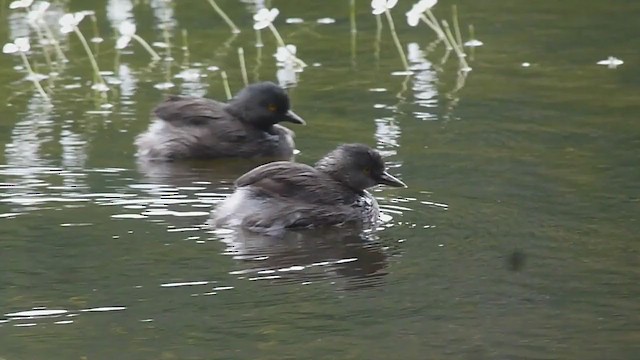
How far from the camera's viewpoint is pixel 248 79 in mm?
15508

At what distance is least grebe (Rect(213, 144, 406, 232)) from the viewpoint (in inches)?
404

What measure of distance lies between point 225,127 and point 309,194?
2.67 metres

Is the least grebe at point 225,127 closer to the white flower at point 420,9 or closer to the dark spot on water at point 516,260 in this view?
the white flower at point 420,9

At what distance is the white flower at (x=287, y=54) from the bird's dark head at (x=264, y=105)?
2.59 m

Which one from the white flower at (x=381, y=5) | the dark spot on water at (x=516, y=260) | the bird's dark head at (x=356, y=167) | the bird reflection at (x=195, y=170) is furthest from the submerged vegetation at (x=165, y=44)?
the dark spot on water at (x=516, y=260)

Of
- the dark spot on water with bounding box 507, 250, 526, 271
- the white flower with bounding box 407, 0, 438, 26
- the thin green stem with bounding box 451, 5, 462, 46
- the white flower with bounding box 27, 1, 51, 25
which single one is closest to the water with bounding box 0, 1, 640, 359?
the dark spot on water with bounding box 507, 250, 526, 271

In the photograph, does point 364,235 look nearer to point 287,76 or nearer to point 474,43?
point 287,76

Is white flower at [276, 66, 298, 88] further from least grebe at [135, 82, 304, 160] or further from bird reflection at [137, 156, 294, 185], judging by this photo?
bird reflection at [137, 156, 294, 185]

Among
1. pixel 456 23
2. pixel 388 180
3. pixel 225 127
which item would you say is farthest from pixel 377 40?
pixel 388 180

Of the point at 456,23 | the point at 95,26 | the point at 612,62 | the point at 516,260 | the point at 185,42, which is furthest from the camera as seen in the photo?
the point at 95,26

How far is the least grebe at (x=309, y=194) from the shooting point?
1025cm

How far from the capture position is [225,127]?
1306cm

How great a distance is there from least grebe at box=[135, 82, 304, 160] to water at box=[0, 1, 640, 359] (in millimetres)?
194

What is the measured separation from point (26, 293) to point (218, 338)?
1.37 meters
